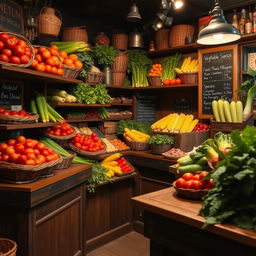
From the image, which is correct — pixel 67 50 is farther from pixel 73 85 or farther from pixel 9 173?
pixel 9 173

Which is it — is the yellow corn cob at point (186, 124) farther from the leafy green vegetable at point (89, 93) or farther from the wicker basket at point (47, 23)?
the wicker basket at point (47, 23)

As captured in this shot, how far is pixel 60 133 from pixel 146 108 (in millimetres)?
2199

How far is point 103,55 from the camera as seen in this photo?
443cm

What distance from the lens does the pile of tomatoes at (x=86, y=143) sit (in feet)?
12.0

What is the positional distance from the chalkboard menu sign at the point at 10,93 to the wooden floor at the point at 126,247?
2.09 m

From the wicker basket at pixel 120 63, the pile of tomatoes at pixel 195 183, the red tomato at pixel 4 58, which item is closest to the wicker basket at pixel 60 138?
the red tomato at pixel 4 58

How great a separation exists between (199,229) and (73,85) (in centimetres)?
281

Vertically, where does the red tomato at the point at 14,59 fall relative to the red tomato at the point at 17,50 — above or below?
below

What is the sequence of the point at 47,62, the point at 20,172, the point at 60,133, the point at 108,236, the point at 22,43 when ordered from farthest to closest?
the point at 108,236, the point at 60,133, the point at 47,62, the point at 22,43, the point at 20,172

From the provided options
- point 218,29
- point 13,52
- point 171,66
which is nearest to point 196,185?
point 218,29

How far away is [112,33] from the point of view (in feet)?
17.1

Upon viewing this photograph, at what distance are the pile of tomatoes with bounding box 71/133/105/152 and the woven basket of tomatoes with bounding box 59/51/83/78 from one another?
2.62ft

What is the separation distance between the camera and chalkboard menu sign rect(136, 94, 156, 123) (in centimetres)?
516

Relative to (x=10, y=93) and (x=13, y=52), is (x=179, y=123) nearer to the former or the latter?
(x=10, y=93)
